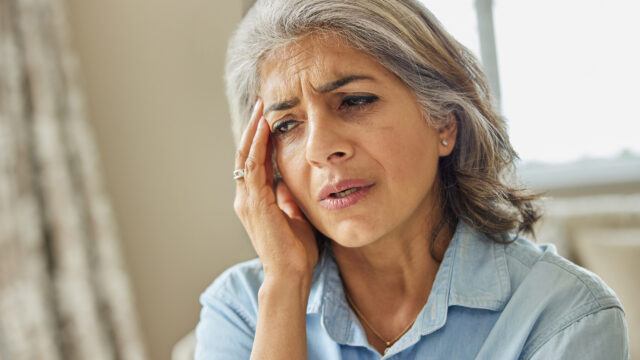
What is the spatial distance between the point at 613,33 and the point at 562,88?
36 cm

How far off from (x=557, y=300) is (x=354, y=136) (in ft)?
1.53

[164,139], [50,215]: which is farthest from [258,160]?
[164,139]

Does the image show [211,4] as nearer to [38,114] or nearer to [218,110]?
[218,110]

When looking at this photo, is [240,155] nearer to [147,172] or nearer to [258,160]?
[258,160]

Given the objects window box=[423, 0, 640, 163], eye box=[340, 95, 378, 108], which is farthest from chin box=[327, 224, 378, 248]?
window box=[423, 0, 640, 163]

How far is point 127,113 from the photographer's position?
274 centimetres

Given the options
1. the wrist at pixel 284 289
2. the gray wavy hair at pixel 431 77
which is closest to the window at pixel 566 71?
the gray wavy hair at pixel 431 77

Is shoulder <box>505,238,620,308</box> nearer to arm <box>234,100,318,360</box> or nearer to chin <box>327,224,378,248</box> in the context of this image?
chin <box>327,224,378,248</box>

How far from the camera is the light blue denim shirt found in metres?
1.21

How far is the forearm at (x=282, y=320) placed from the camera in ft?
4.54

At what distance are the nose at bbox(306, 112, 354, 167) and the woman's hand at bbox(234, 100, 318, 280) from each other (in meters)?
0.18

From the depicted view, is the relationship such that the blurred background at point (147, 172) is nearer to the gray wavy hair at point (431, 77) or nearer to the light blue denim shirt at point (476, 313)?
the light blue denim shirt at point (476, 313)

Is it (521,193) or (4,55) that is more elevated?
(4,55)

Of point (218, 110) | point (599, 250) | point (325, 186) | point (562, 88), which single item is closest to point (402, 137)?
point (325, 186)
